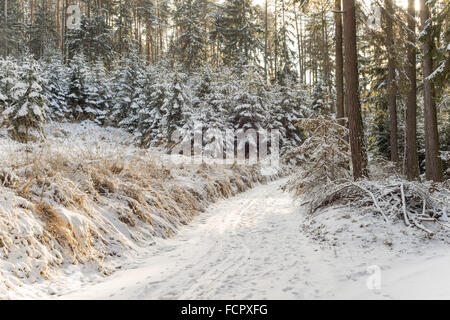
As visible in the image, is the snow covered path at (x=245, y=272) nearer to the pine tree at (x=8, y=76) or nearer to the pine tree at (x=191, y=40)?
the pine tree at (x=8, y=76)

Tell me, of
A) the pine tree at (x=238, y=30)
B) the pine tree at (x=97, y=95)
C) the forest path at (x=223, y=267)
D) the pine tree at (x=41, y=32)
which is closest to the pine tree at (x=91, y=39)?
the pine tree at (x=41, y=32)

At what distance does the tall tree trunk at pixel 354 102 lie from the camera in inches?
251

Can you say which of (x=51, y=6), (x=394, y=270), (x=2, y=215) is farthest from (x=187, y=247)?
(x=51, y=6)

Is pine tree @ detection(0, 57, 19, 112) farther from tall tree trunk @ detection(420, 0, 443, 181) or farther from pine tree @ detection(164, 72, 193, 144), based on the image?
tall tree trunk @ detection(420, 0, 443, 181)

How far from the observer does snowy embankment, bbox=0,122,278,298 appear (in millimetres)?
3254

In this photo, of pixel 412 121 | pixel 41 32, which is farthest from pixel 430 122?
pixel 41 32

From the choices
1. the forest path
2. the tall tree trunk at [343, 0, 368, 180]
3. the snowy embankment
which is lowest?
the forest path

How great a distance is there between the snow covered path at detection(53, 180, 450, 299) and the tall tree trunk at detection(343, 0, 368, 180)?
7.62 feet

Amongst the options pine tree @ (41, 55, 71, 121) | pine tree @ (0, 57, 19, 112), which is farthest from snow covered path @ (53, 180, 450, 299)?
pine tree @ (41, 55, 71, 121)

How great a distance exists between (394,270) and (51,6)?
5480 centimetres

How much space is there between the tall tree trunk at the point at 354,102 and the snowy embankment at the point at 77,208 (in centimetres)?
423

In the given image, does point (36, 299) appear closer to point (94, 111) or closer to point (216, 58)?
point (94, 111)

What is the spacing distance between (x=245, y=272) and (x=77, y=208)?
8.86 ft

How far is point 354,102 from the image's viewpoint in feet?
21.1
